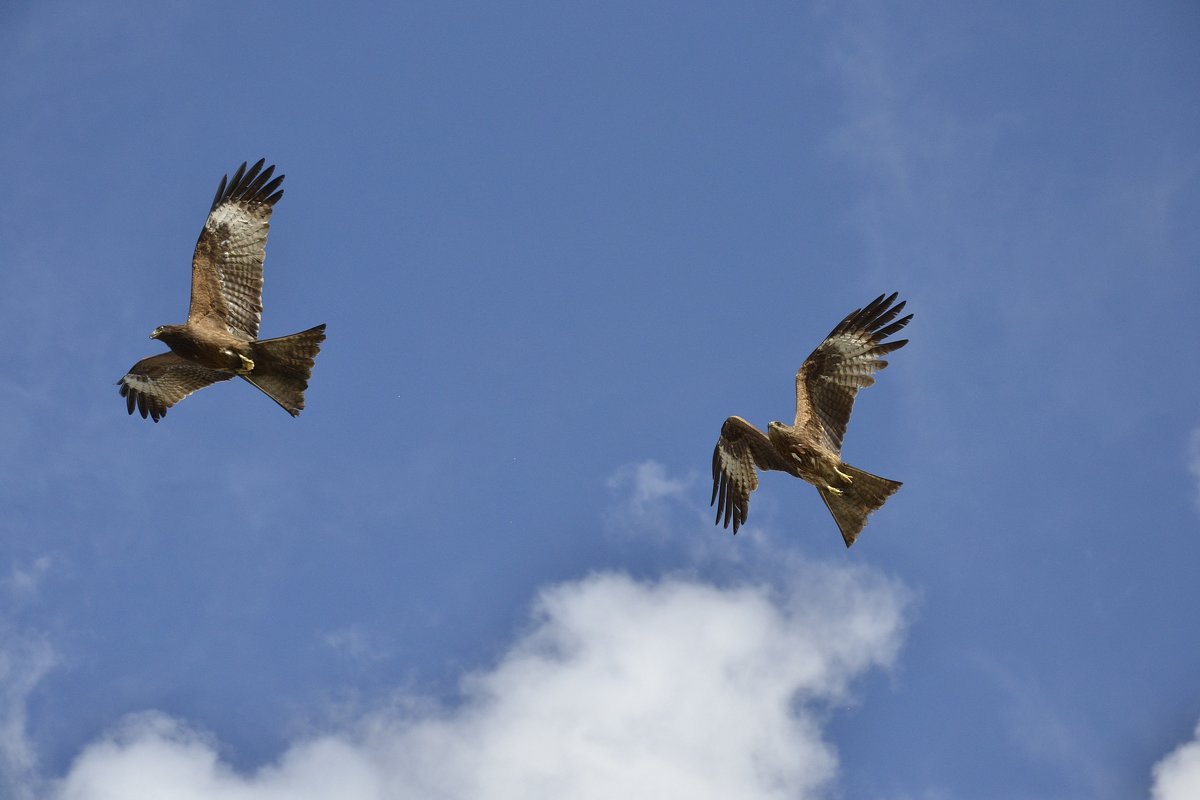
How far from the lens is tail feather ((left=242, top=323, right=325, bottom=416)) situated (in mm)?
14938

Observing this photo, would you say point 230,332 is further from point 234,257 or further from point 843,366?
point 843,366

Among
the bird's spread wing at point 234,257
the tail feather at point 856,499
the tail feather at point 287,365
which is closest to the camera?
the tail feather at point 856,499

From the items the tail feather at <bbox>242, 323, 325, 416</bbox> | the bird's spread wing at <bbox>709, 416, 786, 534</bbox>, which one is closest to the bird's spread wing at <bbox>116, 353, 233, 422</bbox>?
the tail feather at <bbox>242, 323, 325, 416</bbox>

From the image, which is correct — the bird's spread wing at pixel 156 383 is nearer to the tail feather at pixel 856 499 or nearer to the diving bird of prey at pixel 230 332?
the diving bird of prey at pixel 230 332

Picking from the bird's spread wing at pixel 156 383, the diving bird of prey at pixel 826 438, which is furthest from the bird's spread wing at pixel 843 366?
the bird's spread wing at pixel 156 383

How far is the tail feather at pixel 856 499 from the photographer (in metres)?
14.6

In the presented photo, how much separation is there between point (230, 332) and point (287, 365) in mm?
1087

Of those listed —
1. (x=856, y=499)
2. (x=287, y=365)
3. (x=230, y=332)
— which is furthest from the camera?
(x=230, y=332)

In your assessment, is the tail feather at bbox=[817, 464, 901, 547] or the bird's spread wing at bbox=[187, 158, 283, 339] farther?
the bird's spread wing at bbox=[187, 158, 283, 339]

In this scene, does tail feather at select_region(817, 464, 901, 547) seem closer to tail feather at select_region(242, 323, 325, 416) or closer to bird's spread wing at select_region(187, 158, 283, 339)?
tail feather at select_region(242, 323, 325, 416)

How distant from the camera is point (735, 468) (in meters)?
16.1

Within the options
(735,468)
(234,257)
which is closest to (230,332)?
(234,257)

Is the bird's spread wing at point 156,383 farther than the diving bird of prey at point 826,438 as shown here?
Yes

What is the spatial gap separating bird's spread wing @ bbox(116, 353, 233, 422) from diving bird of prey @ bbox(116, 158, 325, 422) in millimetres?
12
